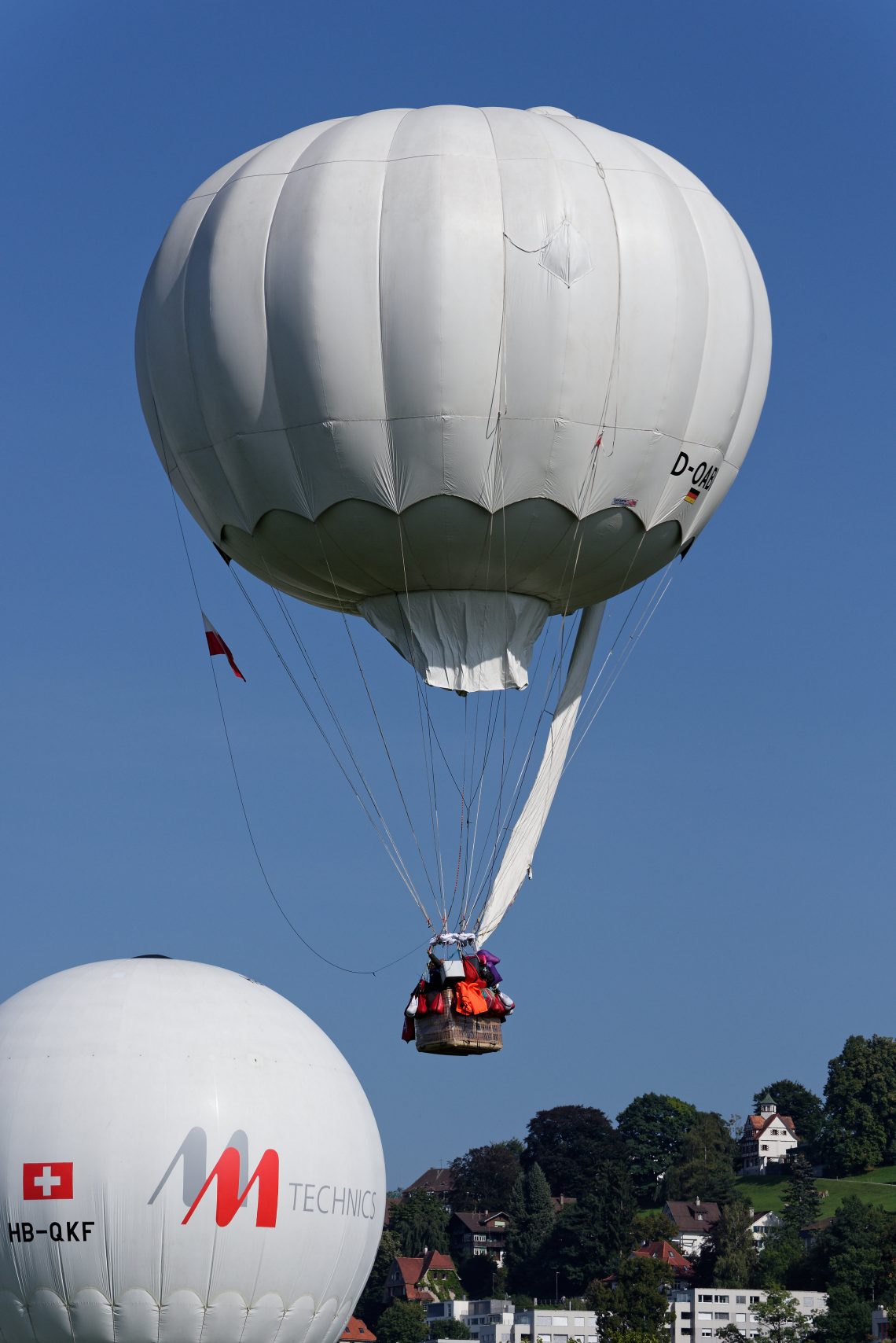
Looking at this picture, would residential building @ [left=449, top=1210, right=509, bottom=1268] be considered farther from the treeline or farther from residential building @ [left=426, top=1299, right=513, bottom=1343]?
residential building @ [left=426, top=1299, right=513, bottom=1343]

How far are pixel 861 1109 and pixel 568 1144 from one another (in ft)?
63.8

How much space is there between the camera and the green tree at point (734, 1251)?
346ft

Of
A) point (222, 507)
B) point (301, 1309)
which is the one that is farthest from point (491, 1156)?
point (222, 507)

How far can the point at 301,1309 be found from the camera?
33.1 m

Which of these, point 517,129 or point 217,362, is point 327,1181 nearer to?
point 217,362

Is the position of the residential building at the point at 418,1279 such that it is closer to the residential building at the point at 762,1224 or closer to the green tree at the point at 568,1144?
the green tree at the point at 568,1144

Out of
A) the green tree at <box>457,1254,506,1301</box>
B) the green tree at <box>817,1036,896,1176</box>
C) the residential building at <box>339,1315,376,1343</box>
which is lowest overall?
the residential building at <box>339,1315,376,1343</box>

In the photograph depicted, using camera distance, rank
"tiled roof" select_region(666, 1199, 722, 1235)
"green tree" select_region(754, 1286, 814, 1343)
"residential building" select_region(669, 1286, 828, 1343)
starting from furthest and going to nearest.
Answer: "tiled roof" select_region(666, 1199, 722, 1235)
"residential building" select_region(669, 1286, 828, 1343)
"green tree" select_region(754, 1286, 814, 1343)

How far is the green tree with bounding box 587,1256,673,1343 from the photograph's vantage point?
92.8 meters

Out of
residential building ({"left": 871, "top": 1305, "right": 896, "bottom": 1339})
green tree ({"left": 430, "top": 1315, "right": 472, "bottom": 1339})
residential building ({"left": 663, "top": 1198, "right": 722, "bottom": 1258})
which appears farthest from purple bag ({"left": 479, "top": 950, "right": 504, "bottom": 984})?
residential building ({"left": 663, "top": 1198, "right": 722, "bottom": 1258})

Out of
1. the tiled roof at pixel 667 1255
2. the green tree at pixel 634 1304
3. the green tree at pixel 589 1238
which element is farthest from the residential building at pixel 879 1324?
the green tree at pixel 589 1238

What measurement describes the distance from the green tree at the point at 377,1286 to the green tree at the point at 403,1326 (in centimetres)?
552

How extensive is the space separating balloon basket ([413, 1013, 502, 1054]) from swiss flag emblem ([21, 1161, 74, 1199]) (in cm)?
881

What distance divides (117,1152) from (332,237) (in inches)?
571
